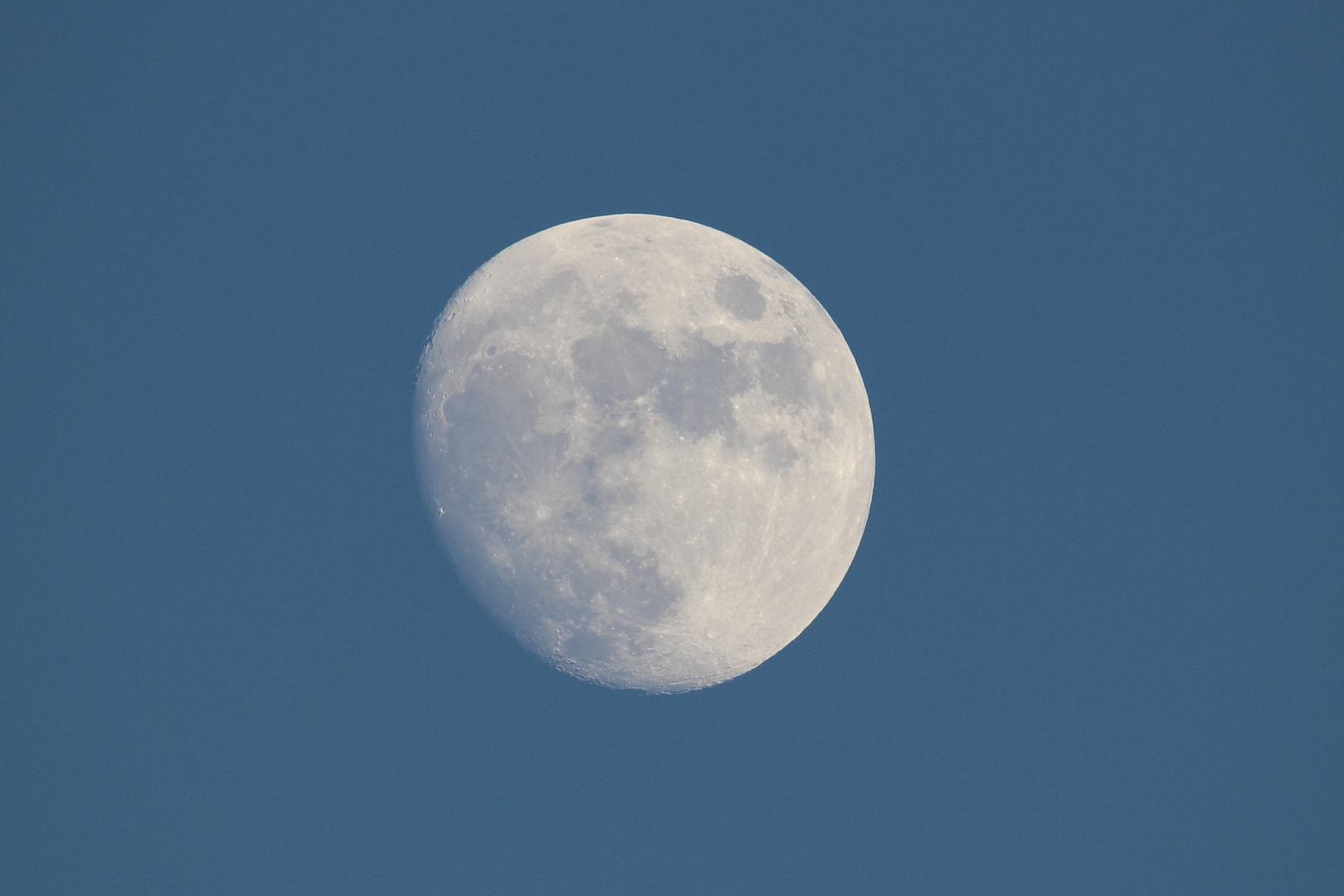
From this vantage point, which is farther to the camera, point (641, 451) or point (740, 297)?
point (740, 297)

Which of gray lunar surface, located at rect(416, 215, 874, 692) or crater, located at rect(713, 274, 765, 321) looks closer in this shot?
gray lunar surface, located at rect(416, 215, 874, 692)

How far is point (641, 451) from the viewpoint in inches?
411

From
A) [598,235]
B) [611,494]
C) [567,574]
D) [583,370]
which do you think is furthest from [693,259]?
[567,574]

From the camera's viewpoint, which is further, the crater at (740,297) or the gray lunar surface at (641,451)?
the crater at (740,297)

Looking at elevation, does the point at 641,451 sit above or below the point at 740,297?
below

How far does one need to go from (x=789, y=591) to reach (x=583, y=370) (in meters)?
3.94

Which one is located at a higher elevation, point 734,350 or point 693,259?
point 693,259

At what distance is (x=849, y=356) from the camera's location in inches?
511

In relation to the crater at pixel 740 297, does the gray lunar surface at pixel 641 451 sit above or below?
below

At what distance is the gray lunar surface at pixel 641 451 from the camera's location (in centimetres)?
1054

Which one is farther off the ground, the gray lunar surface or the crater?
the crater

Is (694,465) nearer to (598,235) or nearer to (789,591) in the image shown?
(789,591)

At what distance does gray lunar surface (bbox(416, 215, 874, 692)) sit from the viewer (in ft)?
34.6

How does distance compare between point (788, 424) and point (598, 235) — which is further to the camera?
point (598, 235)
